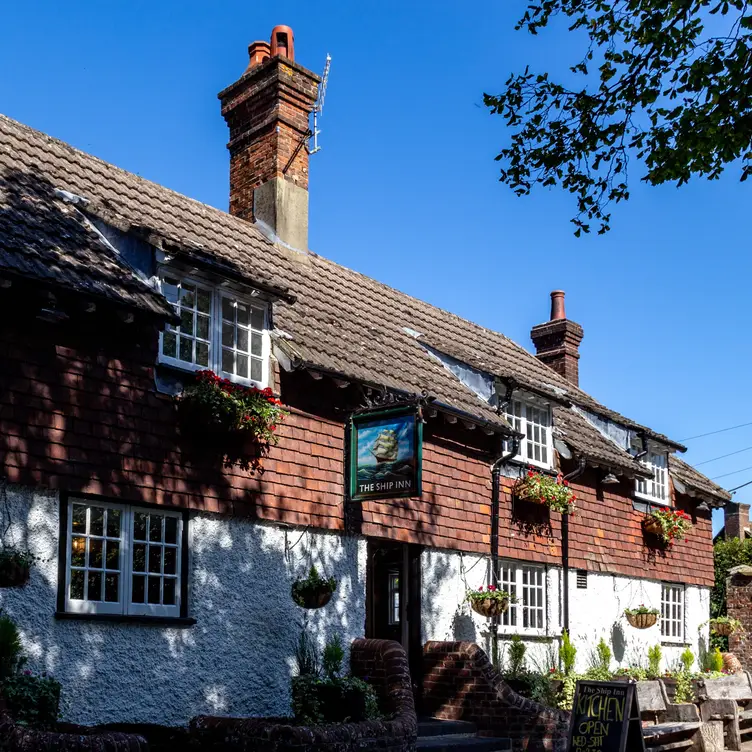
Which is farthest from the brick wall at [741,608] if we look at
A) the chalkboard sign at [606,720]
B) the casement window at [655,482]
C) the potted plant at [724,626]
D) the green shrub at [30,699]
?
the green shrub at [30,699]

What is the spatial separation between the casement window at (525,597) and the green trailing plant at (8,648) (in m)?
8.68

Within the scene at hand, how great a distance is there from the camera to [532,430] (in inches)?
738

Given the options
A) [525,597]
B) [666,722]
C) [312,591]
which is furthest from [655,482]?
[312,591]

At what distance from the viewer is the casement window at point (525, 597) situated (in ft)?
57.5

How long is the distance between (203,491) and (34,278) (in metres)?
3.34

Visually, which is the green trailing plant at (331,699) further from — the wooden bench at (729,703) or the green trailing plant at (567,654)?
the wooden bench at (729,703)

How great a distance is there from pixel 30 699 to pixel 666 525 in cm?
1442

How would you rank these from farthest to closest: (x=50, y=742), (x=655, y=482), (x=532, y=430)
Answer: (x=655, y=482) → (x=532, y=430) → (x=50, y=742)

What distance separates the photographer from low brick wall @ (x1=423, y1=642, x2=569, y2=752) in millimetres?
14906

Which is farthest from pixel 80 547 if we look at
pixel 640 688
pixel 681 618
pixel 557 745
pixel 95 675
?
pixel 681 618

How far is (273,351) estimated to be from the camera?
13.8 metres

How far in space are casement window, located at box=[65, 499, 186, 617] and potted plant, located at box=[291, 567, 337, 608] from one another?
5.60 feet

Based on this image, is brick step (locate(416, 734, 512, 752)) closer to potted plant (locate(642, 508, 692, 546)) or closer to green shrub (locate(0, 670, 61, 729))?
green shrub (locate(0, 670, 61, 729))

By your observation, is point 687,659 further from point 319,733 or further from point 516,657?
point 319,733
